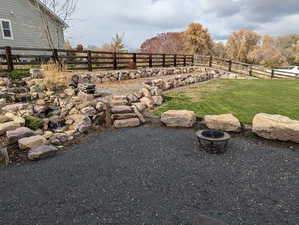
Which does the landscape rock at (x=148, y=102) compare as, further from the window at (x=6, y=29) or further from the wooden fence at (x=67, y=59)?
the window at (x=6, y=29)

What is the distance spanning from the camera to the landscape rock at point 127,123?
16.4 feet

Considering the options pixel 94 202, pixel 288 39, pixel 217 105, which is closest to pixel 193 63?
pixel 217 105

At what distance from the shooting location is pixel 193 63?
67.8 ft

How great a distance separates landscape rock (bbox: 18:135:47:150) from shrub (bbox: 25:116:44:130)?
30.1 inches

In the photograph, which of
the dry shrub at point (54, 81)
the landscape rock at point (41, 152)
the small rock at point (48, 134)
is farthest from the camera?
the dry shrub at point (54, 81)

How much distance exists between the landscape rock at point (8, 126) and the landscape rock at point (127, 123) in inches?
88.4

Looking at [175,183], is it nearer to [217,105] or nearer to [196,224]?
[196,224]

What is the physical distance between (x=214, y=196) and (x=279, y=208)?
0.75m

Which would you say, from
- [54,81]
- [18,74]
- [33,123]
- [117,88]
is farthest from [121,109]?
[18,74]

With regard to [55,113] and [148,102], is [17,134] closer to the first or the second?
[55,113]

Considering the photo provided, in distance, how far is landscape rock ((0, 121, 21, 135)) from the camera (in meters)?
4.03

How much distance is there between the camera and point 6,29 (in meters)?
12.6

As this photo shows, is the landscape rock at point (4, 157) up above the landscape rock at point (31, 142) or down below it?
below

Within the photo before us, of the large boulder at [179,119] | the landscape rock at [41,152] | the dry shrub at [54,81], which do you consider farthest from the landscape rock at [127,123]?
the dry shrub at [54,81]
